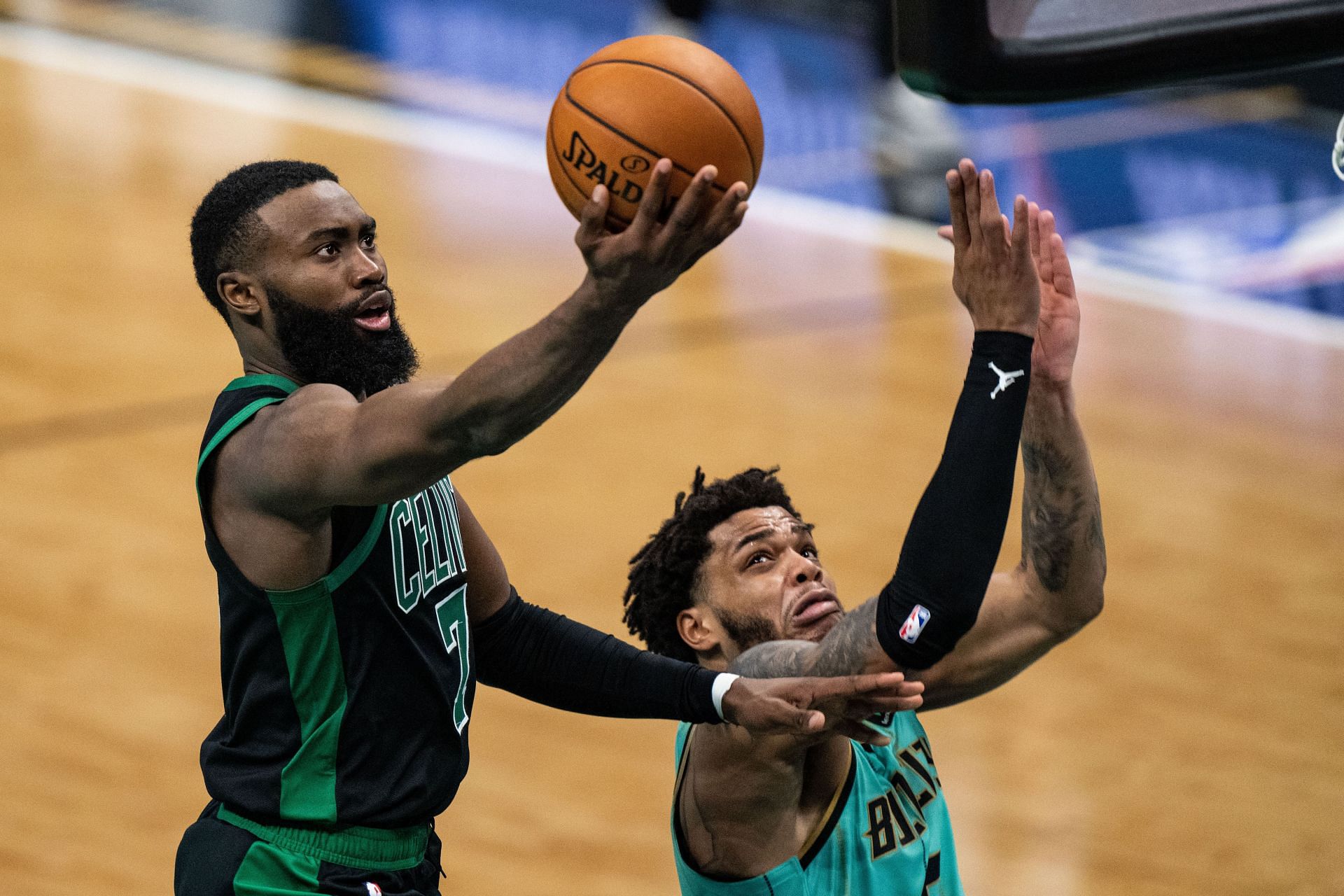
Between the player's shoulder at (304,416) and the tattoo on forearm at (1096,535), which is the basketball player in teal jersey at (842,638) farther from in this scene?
the player's shoulder at (304,416)

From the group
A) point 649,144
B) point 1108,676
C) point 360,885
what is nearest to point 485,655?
point 360,885

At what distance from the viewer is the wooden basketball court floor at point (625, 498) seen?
600cm

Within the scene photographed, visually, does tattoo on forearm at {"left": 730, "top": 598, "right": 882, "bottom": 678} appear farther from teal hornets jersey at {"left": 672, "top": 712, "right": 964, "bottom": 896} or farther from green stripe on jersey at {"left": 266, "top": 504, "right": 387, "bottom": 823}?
→ green stripe on jersey at {"left": 266, "top": 504, "right": 387, "bottom": 823}

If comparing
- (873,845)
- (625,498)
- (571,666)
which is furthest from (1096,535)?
(625,498)

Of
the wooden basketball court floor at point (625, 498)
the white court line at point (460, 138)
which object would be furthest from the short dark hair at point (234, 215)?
the white court line at point (460, 138)

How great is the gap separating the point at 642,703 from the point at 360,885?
2.33 ft

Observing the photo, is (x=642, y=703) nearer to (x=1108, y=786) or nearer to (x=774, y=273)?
(x=1108, y=786)

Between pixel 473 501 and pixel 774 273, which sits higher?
pixel 774 273

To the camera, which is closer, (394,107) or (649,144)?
(649,144)

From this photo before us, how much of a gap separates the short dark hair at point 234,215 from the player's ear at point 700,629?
1310 millimetres

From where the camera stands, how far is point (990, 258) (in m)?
3.21

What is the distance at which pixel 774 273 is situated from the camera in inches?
421

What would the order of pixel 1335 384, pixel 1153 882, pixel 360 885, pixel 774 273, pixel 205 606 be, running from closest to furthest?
pixel 360 885, pixel 1153 882, pixel 205 606, pixel 1335 384, pixel 774 273

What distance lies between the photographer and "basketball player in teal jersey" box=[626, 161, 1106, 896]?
11.9 feet
